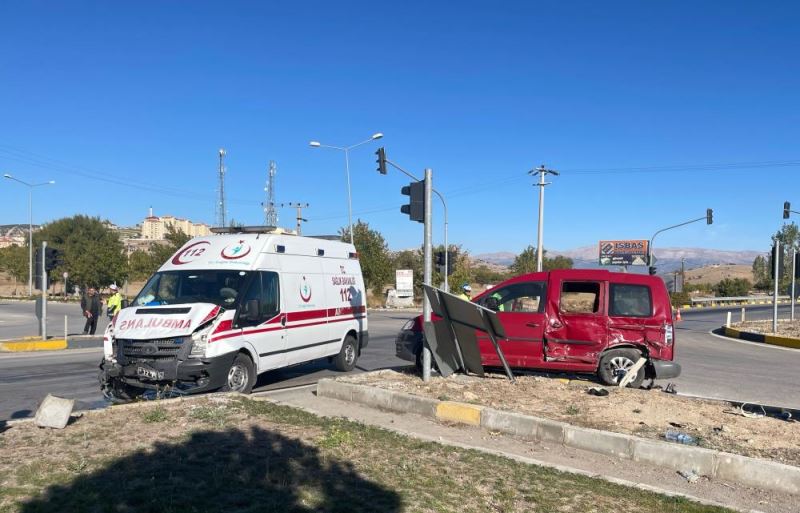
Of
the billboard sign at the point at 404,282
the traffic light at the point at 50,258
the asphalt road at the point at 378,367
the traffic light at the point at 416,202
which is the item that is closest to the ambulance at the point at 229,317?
the asphalt road at the point at 378,367

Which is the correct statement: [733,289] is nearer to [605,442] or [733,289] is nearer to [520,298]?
[520,298]

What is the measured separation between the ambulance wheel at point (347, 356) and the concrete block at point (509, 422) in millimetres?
5412

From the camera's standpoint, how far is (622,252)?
73.9 metres

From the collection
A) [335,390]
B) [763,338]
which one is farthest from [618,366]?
[763,338]

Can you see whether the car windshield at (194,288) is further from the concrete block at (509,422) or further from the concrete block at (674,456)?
the concrete block at (674,456)

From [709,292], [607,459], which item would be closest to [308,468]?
[607,459]

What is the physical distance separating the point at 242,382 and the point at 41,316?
11932mm

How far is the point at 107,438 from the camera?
19.4 ft

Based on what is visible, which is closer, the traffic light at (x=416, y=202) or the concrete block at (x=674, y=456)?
the concrete block at (x=674, y=456)

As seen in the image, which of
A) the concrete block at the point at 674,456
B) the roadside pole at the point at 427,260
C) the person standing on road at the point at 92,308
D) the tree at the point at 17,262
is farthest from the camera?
the tree at the point at 17,262

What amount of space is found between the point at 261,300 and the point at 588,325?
200 inches

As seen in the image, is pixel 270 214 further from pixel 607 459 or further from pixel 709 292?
pixel 607 459

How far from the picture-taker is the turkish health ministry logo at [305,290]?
10.7 m

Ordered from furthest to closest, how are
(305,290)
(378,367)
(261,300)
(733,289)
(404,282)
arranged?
1. (733,289)
2. (404,282)
3. (378,367)
4. (305,290)
5. (261,300)
